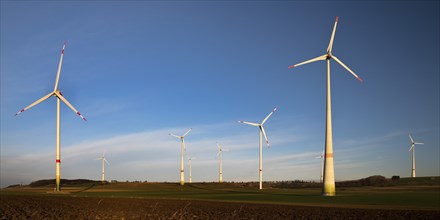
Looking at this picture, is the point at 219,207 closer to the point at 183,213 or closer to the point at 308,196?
the point at 183,213

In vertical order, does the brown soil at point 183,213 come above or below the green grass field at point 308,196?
above

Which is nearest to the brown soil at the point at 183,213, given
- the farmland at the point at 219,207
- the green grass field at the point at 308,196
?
the farmland at the point at 219,207

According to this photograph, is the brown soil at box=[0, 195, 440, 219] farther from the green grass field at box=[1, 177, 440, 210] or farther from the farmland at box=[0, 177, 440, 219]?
the green grass field at box=[1, 177, 440, 210]

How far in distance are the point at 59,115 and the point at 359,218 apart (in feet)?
211

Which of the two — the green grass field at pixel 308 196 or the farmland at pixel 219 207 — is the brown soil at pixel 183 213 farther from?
the green grass field at pixel 308 196

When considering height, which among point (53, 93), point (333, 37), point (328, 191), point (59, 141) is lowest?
point (328, 191)

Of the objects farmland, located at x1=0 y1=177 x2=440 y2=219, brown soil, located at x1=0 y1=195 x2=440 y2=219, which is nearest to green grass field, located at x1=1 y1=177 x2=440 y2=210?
farmland, located at x1=0 y1=177 x2=440 y2=219

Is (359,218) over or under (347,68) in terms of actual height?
under

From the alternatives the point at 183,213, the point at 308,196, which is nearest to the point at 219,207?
the point at 183,213

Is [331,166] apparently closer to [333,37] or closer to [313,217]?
[333,37]

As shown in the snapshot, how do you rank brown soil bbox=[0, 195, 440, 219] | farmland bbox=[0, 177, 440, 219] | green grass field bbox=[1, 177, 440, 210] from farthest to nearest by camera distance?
green grass field bbox=[1, 177, 440, 210], farmland bbox=[0, 177, 440, 219], brown soil bbox=[0, 195, 440, 219]

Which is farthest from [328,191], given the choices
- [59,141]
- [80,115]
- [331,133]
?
[59,141]

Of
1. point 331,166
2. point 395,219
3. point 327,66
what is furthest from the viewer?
point 327,66

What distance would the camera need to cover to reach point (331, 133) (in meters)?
68.1
